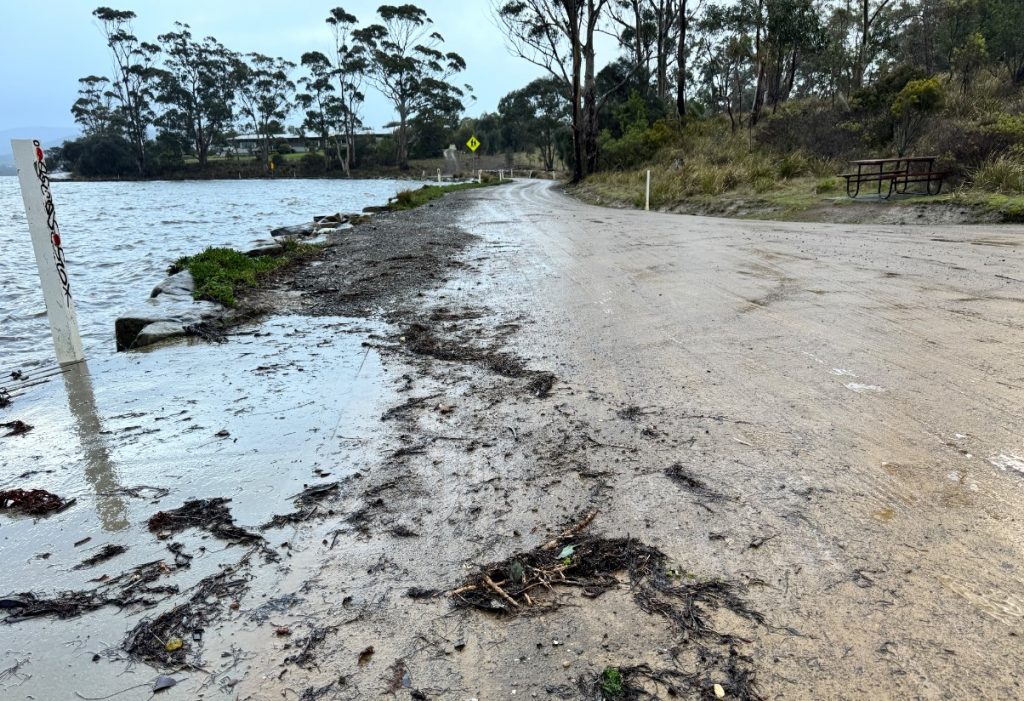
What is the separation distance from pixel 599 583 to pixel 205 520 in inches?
69.2

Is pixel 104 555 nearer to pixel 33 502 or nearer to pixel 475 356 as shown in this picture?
pixel 33 502

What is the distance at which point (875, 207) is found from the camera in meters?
13.3

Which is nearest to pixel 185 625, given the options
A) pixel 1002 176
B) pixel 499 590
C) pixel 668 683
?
pixel 499 590

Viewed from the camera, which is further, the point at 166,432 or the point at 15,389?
the point at 15,389

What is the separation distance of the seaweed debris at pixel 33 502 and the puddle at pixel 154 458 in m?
0.06

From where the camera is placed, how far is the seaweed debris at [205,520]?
106 inches

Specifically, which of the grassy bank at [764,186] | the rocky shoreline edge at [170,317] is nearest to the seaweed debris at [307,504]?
the rocky shoreline edge at [170,317]

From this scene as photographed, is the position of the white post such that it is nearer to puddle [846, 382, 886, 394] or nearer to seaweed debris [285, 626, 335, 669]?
seaweed debris [285, 626, 335, 669]

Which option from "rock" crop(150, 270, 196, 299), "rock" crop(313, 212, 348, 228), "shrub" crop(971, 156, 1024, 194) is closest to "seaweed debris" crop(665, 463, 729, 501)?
"rock" crop(150, 270, 196, 299)

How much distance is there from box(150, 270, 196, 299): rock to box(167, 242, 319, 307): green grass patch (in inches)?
2.8

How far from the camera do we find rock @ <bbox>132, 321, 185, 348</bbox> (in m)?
6.06

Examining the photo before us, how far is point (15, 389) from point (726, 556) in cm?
544

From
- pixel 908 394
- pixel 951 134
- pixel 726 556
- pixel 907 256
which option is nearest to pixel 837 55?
pixel 951 134

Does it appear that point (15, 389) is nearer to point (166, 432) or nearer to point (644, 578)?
point (166, 432)
